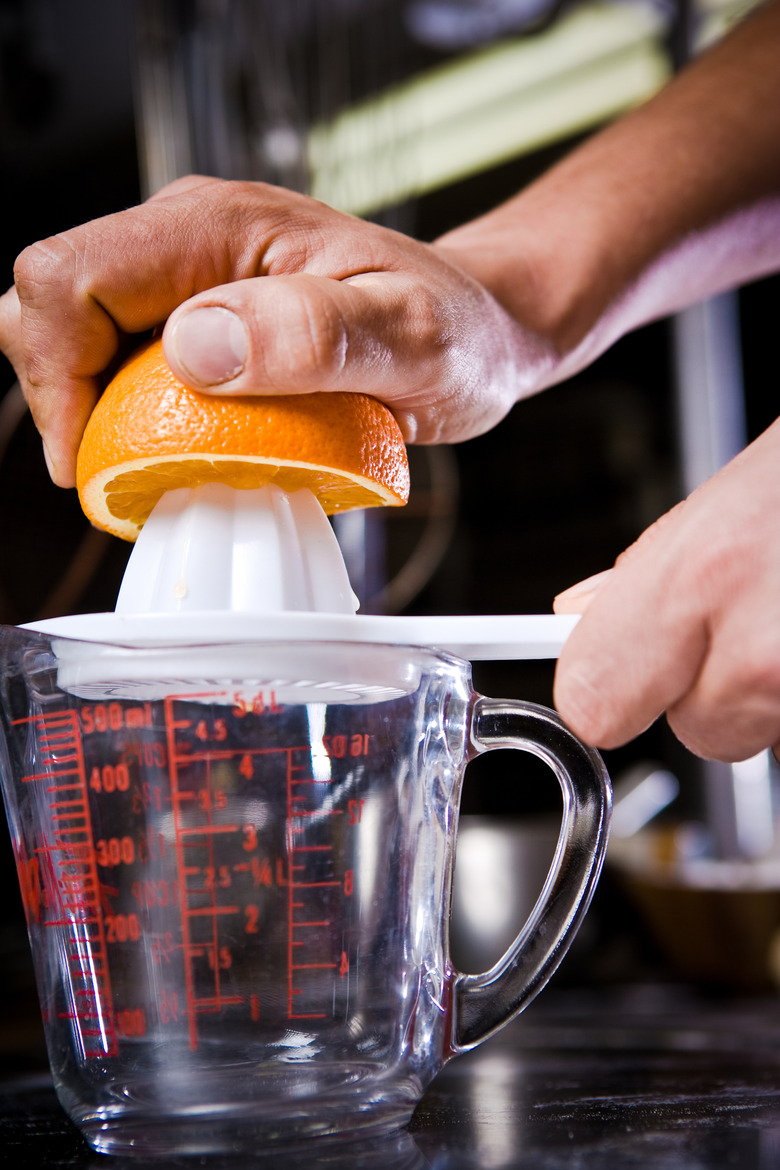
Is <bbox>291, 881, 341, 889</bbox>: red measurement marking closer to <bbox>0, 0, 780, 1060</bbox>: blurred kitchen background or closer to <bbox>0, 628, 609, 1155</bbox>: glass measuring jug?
<bbox>0, 628, 609, 1155</bbox>: glass measuring jug

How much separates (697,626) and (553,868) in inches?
4.5

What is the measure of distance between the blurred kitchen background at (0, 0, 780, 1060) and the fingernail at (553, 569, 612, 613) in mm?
372

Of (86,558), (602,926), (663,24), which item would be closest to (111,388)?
(86,558)

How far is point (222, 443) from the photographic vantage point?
41 cm

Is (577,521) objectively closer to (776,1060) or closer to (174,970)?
(776,1060)

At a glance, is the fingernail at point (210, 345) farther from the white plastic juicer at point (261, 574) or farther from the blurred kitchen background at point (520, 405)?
the blurred kitchen background at point (520, 405)

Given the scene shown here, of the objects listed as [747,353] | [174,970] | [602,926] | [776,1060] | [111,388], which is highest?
[747,353]

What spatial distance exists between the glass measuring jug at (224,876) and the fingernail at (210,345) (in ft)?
0.35

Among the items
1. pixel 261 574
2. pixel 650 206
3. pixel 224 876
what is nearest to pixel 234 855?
pixel 224 876

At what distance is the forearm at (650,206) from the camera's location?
2.01 ft

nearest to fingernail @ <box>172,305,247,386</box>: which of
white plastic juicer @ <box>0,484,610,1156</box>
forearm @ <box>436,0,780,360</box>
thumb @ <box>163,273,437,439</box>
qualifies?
thumb @ <box>163,273,437,439</box>

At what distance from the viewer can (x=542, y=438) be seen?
220cm

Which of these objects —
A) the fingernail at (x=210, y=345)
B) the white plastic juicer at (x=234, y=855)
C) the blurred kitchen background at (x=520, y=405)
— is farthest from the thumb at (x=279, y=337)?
the blurred kitchen background at (x=520, y=405)

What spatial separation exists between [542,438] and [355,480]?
1.81 m
